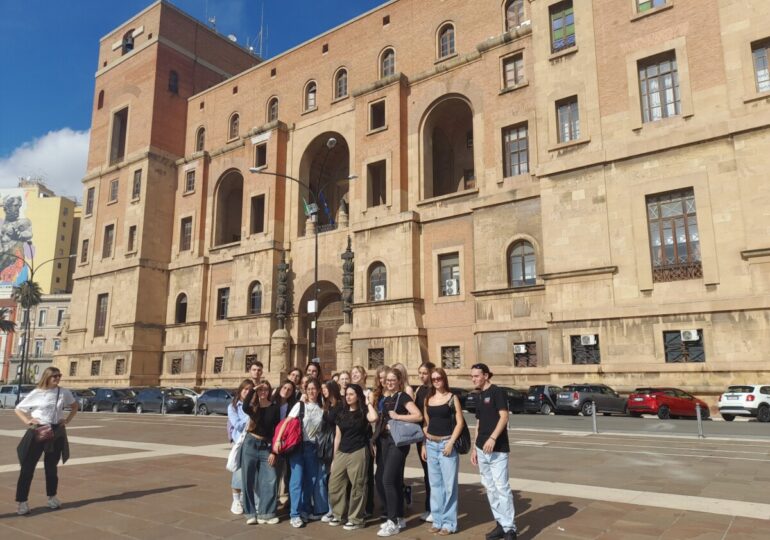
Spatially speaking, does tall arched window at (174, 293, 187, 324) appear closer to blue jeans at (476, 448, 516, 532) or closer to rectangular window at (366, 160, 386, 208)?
rectangular window at (366, 160, 386, 208)

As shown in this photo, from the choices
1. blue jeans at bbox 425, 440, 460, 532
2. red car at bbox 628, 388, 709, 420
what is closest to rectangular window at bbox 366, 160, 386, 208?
red car at bbox 628, 388, 709, 420

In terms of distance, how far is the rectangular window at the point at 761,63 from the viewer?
2120 cm

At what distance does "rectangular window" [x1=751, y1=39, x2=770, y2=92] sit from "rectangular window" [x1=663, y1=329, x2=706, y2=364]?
934cm

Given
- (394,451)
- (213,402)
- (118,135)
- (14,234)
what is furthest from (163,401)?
(14,234)

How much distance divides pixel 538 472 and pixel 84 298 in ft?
146

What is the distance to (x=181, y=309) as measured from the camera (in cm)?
4216

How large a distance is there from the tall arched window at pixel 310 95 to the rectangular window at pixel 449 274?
15.3 meters

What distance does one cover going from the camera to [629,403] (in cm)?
2019

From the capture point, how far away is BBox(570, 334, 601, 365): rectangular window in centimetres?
2252

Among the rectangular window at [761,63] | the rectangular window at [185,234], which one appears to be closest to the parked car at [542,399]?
the rectangular window at [761,63]

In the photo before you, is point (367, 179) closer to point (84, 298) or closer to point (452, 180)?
point (452, 180)

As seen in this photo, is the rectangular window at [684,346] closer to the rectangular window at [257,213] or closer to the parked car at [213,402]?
the parked car at [213,402]

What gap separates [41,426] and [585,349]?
65.3 feet

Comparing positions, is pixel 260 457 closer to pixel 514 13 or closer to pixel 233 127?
pixel 514 13
